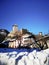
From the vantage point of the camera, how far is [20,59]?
4.10 metres

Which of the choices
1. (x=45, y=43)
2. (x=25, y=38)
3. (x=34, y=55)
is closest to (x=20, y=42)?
(x=25, y=38)

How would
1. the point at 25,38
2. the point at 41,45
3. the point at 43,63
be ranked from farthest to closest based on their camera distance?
the point at 25,38
the point at 41,45
the point at 43,63

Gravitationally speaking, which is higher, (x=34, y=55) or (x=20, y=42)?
(x=20, y=42)

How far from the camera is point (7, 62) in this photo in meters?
4.08

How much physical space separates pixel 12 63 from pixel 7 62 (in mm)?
171

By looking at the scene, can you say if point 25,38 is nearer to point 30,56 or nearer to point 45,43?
point 45,43

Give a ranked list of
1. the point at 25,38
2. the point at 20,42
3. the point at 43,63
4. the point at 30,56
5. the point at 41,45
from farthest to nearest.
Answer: the point at 25,38, the point at 20,42, the point at 41,45, the point at 30,56, the point at 43,63

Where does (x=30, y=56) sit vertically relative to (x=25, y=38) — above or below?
below

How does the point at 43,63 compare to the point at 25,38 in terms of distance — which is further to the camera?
the point at 25,38

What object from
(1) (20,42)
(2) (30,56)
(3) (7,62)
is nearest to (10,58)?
(3) (7,62)

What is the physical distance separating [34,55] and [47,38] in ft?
16.6

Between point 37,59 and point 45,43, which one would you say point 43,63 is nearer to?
point 37,59

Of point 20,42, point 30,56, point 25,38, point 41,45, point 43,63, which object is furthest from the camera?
point 25,38

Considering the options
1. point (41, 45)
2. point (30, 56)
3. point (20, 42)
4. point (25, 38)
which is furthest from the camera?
point (25, 38)
